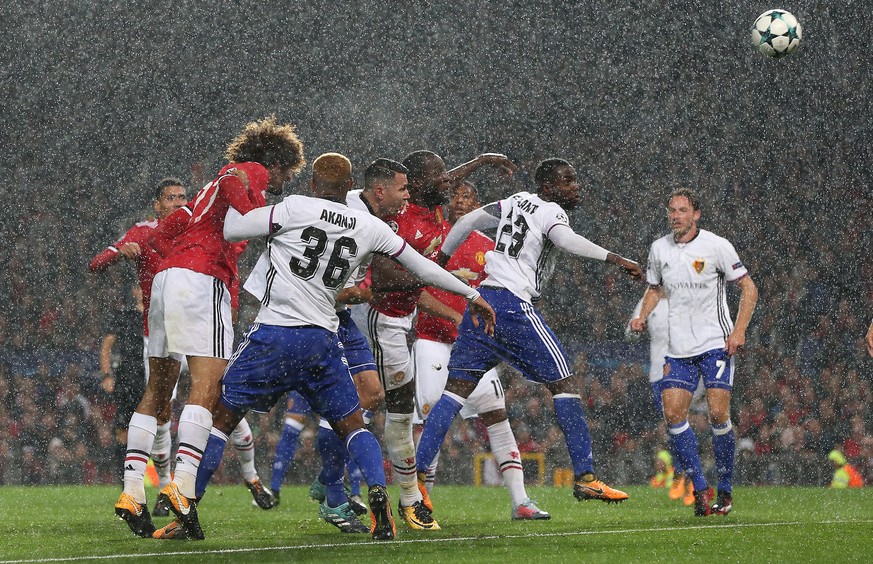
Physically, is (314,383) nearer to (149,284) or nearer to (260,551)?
(260,551)

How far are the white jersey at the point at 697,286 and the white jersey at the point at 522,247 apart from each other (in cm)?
145

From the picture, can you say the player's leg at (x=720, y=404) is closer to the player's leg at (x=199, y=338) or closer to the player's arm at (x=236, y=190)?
the player's leg at (x=199, y=338)

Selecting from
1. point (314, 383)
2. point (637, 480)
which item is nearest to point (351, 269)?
point (314, 383)

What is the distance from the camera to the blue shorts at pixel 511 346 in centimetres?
760

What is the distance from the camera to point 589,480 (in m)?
7.32

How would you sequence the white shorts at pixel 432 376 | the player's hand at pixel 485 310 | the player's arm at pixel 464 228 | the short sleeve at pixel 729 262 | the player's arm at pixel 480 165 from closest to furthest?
the player's hand at pixel 485 310
the player's arm at pixel 464 228
the player's arm at pixel 480 165
the white shorts at pixel 432 376
the short sleeve at pixel 729 262

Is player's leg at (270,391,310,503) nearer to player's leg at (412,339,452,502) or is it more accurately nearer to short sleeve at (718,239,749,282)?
player's leg at (412,339,452,502)

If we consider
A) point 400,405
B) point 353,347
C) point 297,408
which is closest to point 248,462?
point 297,408

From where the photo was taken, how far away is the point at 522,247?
25.5 ft

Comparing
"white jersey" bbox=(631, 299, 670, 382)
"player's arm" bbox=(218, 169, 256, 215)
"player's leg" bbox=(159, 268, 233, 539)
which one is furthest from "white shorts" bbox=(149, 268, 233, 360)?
"white jersey" bbox=(631, 299, 670, 382)

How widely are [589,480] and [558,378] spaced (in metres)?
0.68

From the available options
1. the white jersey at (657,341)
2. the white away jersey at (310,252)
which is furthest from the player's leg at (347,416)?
the white jersey at (657,341)

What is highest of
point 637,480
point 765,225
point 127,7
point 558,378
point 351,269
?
point 127,7

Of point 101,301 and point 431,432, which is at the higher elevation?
point 101,301
